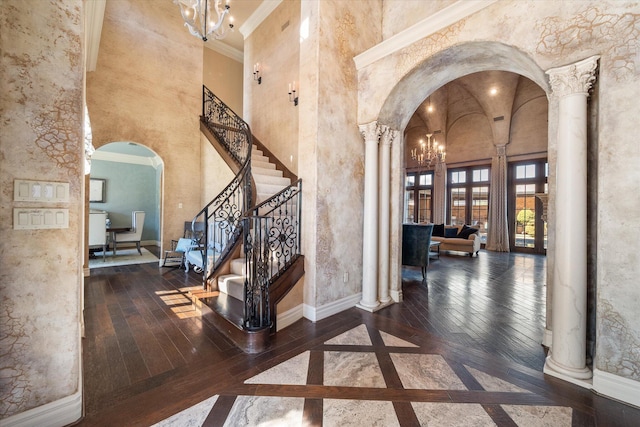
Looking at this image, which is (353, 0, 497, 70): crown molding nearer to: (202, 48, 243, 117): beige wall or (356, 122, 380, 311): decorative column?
(356, 122, 380, 311): decorative column

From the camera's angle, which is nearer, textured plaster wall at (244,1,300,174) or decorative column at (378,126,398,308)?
decorative column at (378,126,398,308)

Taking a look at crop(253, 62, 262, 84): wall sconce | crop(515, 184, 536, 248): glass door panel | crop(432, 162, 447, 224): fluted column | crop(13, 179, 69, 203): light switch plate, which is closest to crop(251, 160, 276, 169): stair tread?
crop(253, 62, 262, 84): wall sconce

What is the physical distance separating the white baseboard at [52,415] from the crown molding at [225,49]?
34.0 feet

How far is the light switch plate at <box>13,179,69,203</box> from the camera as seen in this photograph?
1420 mm

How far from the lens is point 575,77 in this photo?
201cm

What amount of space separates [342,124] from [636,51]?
2.48 meters

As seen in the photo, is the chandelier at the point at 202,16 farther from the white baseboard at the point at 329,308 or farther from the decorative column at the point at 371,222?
the white baseboard at the point at 329,308

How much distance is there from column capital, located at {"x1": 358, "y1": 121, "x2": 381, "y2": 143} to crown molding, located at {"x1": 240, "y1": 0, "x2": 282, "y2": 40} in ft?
17.2

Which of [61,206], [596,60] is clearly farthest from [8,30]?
[596,60]

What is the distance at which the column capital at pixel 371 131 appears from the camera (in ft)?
11.3

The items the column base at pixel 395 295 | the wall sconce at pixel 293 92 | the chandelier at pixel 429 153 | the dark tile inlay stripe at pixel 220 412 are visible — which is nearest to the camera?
the dark tile inlay stripe at pixel 220 412

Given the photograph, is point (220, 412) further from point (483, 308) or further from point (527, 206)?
point (527, 206)

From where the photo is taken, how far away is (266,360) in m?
2.29

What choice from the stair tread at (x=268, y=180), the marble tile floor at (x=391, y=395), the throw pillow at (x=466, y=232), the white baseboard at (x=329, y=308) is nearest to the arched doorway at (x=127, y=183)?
the stair tread at (x=268, y=180)
